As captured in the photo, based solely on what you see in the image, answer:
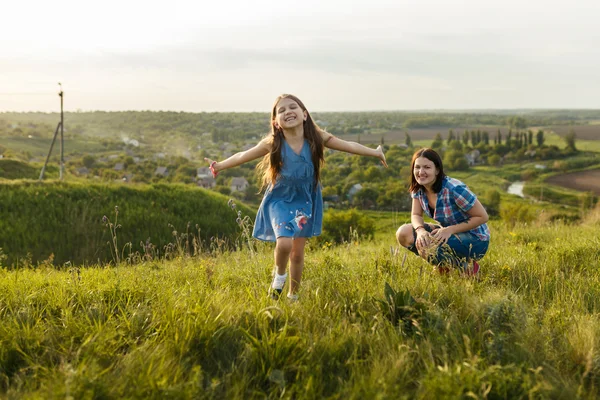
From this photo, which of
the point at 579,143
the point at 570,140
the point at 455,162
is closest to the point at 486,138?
the point at 570,140

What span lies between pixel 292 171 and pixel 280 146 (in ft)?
0.83

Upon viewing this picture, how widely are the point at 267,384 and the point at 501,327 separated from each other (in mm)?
1559

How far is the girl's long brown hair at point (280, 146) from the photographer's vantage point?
3.94 m

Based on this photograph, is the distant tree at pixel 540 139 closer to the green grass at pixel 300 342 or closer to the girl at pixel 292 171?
the girl at pixel 292 171

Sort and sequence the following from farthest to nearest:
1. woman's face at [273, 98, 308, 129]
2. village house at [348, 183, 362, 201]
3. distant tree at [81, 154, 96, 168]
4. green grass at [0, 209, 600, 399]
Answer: distant tree at [81, 154, 96, 168] < village house at [348, 183, 362, 201] < woman's face at [273, 98, 308, 129] < green grass at [0, 209, 600, 399]

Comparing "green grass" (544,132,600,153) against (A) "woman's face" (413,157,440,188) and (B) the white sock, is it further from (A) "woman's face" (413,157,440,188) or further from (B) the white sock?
(B) the white sock

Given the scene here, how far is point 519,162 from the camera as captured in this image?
12912 cm

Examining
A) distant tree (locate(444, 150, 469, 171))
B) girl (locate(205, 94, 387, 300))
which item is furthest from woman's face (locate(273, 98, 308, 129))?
distant tree (locate(444, 150, 469, 171))

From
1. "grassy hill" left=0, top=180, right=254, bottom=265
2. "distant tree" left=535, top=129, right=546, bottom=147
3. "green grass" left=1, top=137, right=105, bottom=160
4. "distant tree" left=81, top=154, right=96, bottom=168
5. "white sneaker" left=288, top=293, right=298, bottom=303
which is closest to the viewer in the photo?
"white sneaker" left=288, top=293, right=298, bottom=303

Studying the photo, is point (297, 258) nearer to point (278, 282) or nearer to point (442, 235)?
point (278, 282)

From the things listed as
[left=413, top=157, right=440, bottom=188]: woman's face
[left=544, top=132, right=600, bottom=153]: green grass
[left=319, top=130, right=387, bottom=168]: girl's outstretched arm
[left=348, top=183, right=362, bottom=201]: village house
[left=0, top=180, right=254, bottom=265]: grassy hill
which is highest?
[left=544, top=132, right=600, bottom=153]: green grass

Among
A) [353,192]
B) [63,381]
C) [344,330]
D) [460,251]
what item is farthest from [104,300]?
[353,192]

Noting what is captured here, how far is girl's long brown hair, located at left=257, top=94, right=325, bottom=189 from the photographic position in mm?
3941

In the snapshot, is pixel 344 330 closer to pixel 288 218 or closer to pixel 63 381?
pixel 288 218
